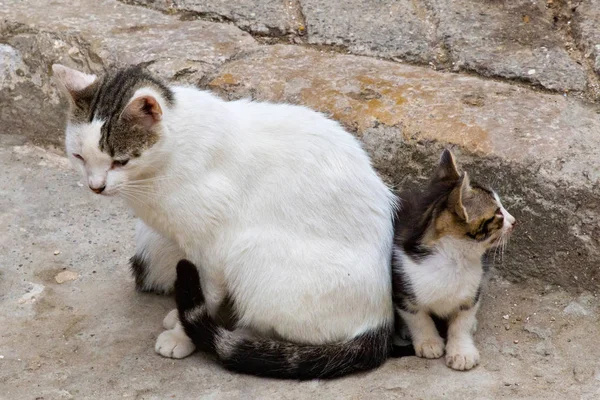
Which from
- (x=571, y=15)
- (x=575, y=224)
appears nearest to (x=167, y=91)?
(x=575, y=224)

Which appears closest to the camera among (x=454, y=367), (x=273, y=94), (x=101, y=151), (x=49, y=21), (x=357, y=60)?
(x=101, y=151)

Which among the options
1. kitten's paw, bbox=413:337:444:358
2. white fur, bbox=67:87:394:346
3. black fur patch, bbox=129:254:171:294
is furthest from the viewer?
black fur patch, bbox=129:254:171:294

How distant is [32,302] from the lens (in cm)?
385

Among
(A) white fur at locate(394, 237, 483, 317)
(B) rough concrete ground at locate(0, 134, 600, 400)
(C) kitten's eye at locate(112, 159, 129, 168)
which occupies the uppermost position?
(C) kitten's eye at locate(112, 159, 129, 168)

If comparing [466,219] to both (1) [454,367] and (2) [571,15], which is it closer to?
(1) [454,367]

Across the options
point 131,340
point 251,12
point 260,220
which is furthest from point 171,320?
point 251,12

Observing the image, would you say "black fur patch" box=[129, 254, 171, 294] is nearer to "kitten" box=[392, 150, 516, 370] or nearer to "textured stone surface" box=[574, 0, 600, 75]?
"kitten" box=[392, 150, 516, 370]

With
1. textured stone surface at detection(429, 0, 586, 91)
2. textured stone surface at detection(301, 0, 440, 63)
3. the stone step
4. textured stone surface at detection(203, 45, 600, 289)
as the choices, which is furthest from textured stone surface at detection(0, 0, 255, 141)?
textured stone surface at detection(429, 0, 586, 91)

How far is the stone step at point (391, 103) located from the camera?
3783 millimetres

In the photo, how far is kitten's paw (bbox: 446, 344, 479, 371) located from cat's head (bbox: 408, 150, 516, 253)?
0.41 meters

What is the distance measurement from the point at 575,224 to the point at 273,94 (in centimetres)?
157

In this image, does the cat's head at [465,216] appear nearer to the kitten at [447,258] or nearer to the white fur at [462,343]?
the kitten at [447,258]

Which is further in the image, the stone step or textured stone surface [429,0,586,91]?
textured stone surface [429,0,586,91]

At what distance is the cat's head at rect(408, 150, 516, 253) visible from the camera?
331cm
